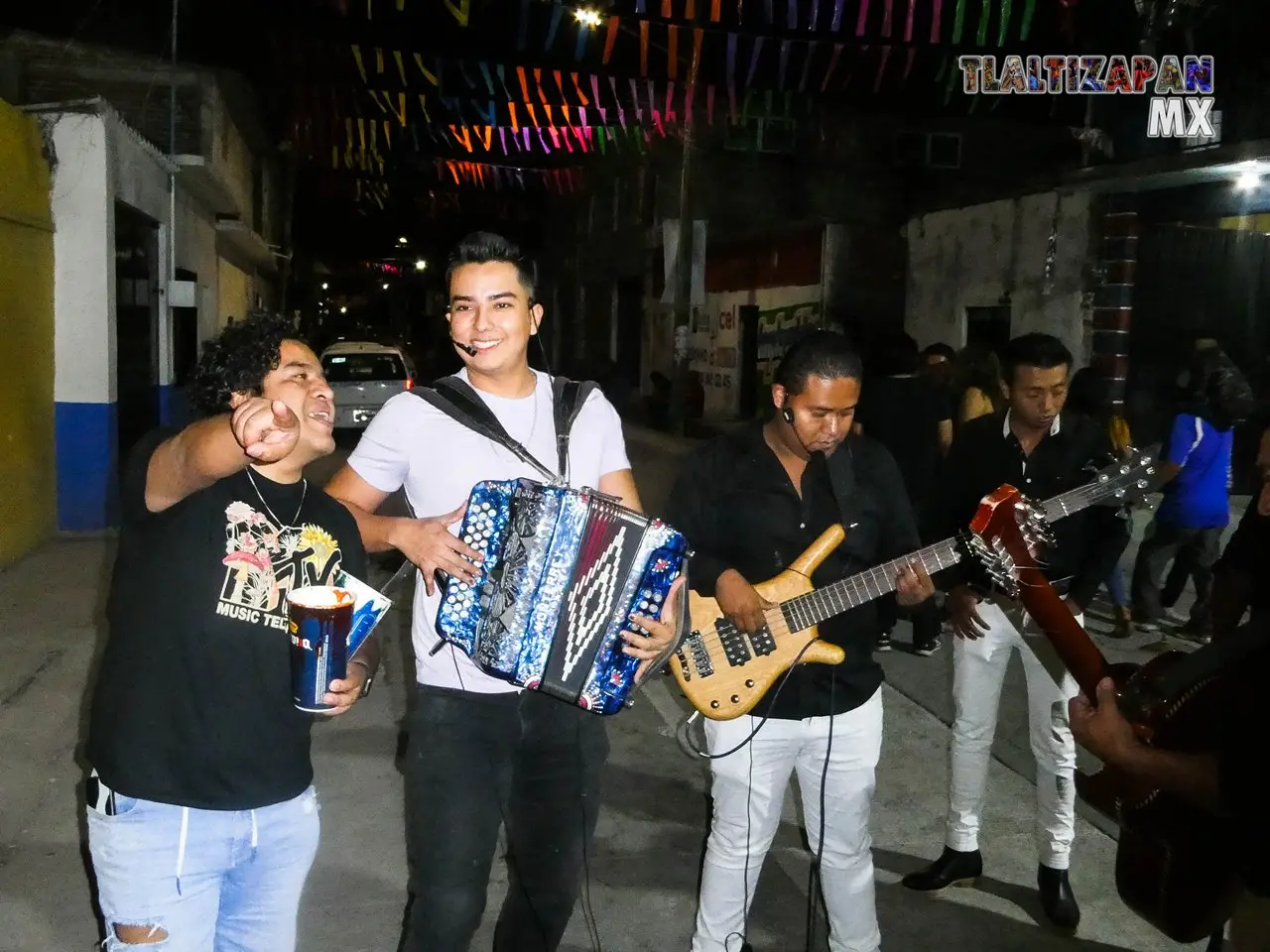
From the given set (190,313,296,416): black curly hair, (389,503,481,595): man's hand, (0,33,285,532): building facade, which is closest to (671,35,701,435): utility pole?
(0,33,285,532): building facade

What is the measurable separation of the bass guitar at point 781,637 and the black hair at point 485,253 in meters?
1.25

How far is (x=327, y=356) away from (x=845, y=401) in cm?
1730

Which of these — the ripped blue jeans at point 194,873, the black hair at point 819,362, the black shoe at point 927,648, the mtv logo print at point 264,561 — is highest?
the black hair at point 819,362

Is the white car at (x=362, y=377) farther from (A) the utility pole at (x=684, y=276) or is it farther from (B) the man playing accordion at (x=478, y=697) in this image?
(B) the man playing accordion at (x=478, y=697)

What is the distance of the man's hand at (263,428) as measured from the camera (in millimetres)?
2051

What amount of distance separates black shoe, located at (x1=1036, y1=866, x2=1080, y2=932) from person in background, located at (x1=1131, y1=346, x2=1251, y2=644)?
13.8 feet

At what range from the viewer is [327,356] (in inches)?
759

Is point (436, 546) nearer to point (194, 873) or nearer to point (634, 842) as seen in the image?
point (194, 873)

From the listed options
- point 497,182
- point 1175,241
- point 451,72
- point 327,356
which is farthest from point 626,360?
point 1175,241

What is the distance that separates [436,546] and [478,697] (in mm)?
440

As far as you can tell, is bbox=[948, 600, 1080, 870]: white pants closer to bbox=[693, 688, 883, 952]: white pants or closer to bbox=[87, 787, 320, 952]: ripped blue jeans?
bbox=[693, 688, 883, 952]: white pants

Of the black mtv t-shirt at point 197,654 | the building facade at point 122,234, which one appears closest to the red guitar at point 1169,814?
the black mtv t-shirt at point 197,654

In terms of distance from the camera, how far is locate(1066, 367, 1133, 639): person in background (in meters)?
6.73

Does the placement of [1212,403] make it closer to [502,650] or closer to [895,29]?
[502,650]
